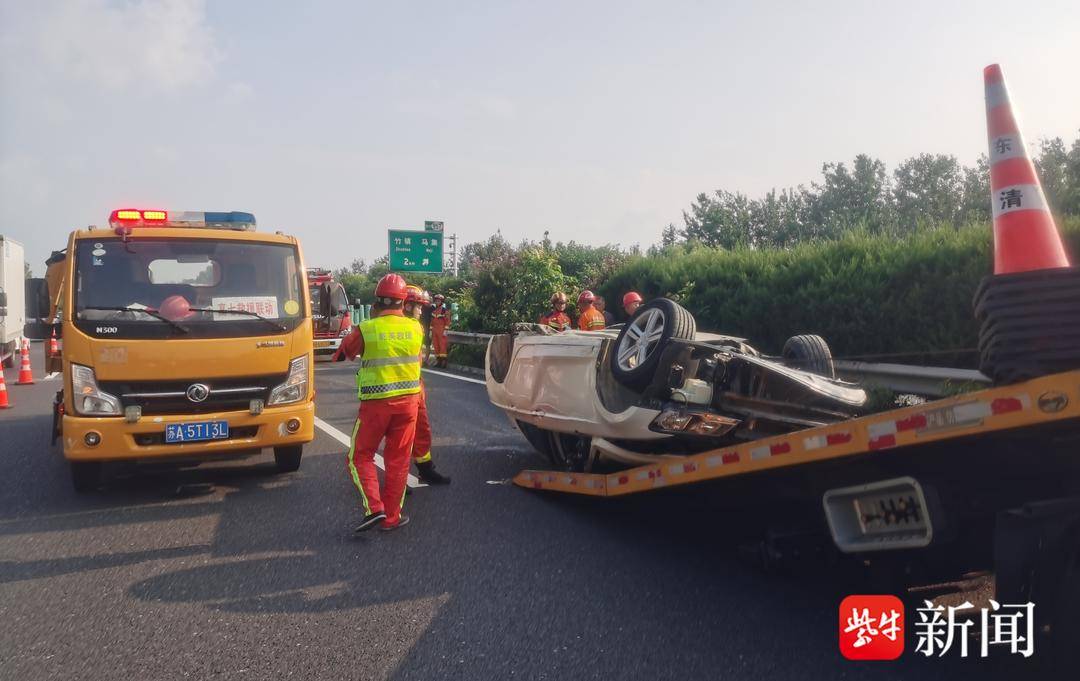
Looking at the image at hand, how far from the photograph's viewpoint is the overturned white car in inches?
182

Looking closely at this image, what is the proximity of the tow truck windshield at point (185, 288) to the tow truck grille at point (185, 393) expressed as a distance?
34 cm

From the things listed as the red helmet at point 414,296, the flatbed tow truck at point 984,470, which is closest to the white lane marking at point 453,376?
the red helmet at point 414,296

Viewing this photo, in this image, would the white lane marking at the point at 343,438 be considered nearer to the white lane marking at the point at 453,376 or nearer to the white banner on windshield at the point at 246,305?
the white banner on windshield at the point at 246,305

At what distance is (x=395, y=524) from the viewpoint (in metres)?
5.33

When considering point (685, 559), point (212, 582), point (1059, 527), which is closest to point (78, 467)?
point (212, 582)

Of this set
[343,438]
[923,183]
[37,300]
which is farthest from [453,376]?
[923,183]

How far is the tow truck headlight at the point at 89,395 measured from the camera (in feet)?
19.4

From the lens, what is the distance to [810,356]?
217 inches

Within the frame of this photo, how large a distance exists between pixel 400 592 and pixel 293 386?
271 cm

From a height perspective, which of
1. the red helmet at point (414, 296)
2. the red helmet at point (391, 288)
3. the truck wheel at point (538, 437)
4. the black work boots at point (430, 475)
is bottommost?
the black work boots at point (430, 475)

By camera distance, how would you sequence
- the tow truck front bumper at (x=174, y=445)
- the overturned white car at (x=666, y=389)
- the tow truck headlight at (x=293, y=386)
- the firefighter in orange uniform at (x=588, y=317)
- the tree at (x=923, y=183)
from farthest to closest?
the tree at (x=923, y=183) → the firefighter in orange uniform at (x=588, y=317) → the tow truck headlight at (x=293, y=386) → the tow truck front bumper at (x=174, y=445) → the overturned white car at (x=666, y=389)

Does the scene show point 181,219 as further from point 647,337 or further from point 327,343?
point 327,343

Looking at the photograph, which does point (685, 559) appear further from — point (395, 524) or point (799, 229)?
point (799, 229)

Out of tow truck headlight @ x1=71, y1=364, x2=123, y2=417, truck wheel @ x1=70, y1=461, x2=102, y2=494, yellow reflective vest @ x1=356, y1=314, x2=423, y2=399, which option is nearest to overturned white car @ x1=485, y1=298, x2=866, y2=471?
yellow reflective vest @ x1=356, y1=314, x2=423, y2=399
